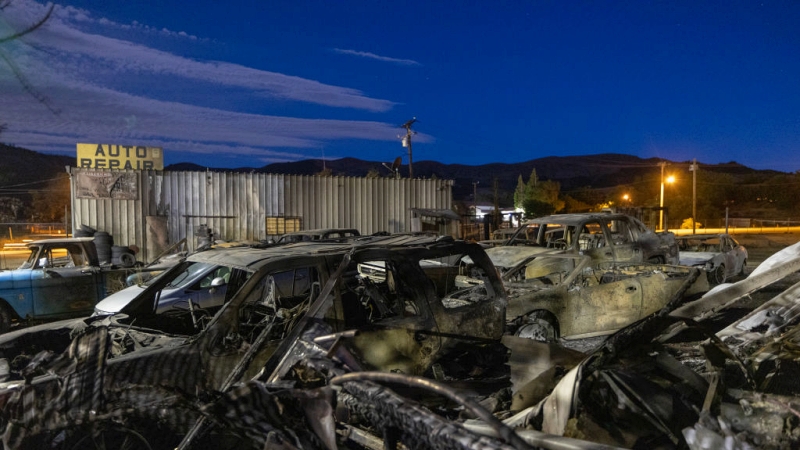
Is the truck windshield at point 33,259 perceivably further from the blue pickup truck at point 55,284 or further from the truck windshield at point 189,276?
the truck windshield at point 189,276

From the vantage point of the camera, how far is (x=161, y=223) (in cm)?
1594

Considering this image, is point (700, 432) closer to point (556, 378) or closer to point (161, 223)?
point (556, 378)

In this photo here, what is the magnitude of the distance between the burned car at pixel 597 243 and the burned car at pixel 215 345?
13.3ft

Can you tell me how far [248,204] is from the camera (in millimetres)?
17047

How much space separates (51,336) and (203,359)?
77.7 inches

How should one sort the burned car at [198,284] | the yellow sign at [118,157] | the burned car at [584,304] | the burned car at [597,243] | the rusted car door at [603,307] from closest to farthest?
the burned car at [198,284], the burned car at [584,304], the rusted car door at [603,307], the burned car at [597,243], the yellow sign at [118,157]

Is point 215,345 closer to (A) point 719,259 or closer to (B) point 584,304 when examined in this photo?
(B) point 584,304

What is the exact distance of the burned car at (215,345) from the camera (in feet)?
8.90

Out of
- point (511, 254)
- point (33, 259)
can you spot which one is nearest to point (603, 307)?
point (511, 254)

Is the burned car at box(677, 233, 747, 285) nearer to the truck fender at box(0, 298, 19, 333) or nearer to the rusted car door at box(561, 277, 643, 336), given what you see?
the rusted car door at box(561, 277, 643, 336)

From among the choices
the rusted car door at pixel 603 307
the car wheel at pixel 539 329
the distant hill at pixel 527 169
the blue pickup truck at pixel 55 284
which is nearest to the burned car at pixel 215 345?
the car wheel at pixel 539 329

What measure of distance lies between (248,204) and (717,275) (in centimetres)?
1393

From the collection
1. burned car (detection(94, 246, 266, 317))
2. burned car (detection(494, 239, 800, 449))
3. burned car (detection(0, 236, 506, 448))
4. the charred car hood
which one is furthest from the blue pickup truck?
burned car (detection(494, 239, 800, 449))

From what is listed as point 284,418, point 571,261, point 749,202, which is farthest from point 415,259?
point 749,202
